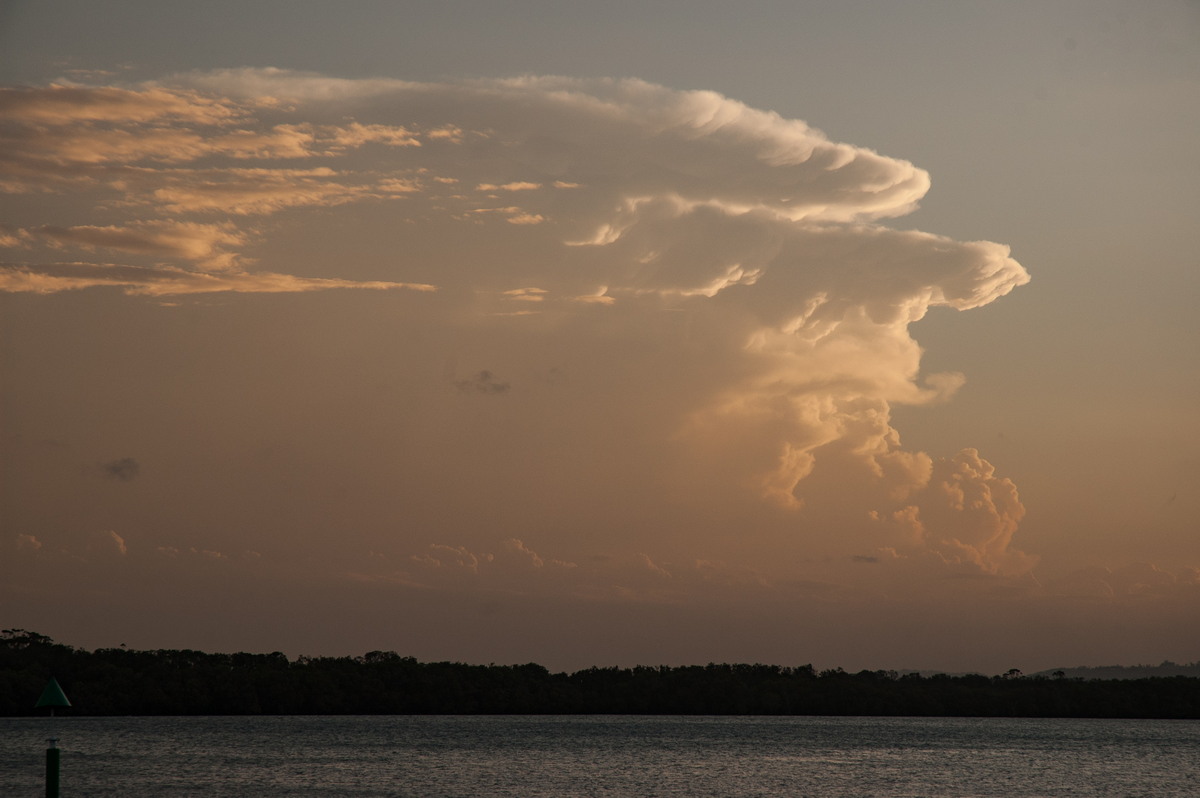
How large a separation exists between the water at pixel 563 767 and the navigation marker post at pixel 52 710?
37928 mm

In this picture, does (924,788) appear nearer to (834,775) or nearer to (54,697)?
(834,775)

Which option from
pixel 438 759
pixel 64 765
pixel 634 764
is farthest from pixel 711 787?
pixel 64 765

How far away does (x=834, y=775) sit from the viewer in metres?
118

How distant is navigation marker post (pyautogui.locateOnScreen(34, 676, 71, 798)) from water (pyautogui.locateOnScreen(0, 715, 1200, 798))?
37928 millimetres

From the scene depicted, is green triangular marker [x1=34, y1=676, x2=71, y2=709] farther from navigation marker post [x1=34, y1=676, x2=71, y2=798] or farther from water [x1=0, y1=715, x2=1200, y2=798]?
water [x1=0, y1=715, x2=1200, y2=798]

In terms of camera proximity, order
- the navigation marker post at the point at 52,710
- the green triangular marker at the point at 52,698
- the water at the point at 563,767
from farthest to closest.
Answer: the water at the point at 563,767 → the navigation marker post at the point at 52,710 → the green triangular marker at the point at 52,698

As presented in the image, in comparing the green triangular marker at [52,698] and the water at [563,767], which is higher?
the green triangular marker at [52,698]

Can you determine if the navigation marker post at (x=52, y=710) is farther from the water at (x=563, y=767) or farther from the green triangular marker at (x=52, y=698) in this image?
the water at (x=563, y=767)

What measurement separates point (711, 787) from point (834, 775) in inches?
865

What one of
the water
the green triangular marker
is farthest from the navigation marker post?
the water

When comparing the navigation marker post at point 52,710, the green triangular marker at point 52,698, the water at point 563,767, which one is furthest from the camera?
the water at point 563,767

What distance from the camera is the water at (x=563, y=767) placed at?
316ft

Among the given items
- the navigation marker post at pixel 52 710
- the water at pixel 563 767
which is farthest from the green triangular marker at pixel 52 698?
the water at pixel 563 767

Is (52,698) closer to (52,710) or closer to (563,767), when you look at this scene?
(52,710)
